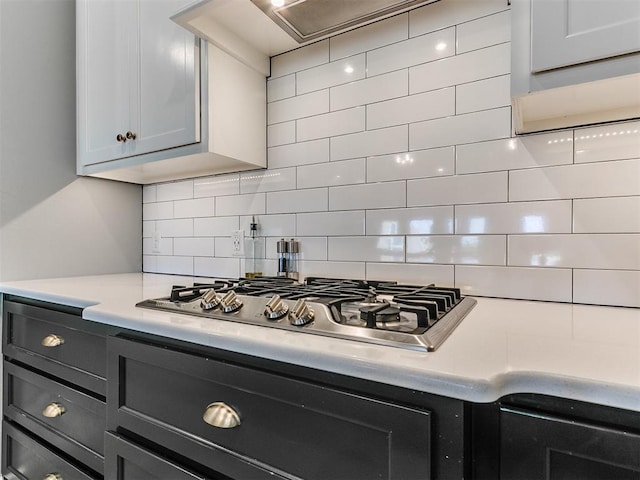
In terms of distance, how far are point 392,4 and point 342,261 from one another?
832 millimetres

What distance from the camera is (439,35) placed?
1175 mm

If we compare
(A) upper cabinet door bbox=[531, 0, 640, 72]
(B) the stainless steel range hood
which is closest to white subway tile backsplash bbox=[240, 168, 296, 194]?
(B) the stainless steel range hood

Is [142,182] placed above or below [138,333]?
above

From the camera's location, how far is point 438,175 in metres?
1.18

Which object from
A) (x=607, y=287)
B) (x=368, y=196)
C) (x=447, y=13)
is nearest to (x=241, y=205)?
(x=368, y=196)

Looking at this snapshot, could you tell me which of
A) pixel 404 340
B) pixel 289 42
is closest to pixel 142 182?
pixel 289 42

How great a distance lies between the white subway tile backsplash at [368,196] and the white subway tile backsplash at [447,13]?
1.65 ft

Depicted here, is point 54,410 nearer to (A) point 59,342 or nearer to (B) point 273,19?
(A) point 59,342

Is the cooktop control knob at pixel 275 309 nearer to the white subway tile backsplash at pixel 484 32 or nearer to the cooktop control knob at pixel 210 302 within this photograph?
the cooktop control knob at pixel 210 302

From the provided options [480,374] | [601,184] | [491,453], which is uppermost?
[601,184]

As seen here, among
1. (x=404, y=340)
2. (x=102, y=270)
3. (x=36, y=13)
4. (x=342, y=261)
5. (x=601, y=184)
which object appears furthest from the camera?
(x=102, y=270)

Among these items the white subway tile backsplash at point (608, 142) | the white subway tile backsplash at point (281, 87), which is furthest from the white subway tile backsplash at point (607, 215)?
the white subway tile backsplash at point (281, 87)

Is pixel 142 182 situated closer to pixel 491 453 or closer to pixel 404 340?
pixel 404 340

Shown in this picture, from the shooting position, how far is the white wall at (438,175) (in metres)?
0.98
